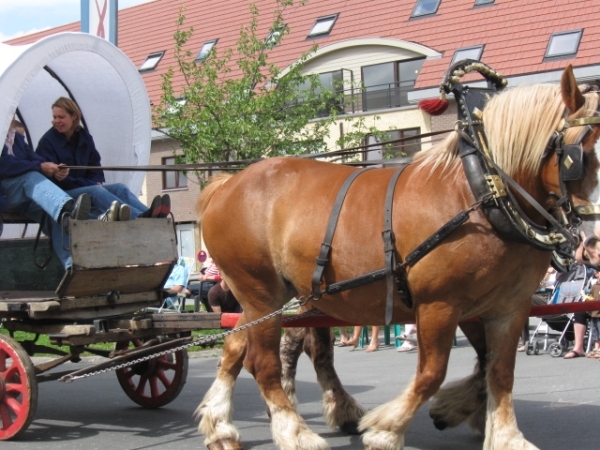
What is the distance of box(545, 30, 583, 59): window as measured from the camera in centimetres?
2306

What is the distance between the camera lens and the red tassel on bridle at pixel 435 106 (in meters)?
5.13

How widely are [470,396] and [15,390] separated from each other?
3.10 metres

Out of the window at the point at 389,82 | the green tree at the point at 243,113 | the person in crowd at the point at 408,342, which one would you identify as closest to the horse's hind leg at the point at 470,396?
the person in crowd at the point at 408,342

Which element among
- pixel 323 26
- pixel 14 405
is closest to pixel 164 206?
pixel 14 405

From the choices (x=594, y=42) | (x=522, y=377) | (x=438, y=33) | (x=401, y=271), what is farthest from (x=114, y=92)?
(x=438, y=33)

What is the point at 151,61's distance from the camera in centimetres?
3216

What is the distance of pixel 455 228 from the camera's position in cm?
447

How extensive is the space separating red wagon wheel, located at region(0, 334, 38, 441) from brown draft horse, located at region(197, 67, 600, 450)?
1194mm

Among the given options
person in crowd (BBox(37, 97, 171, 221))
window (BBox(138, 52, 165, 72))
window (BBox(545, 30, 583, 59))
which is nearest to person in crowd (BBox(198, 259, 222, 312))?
person in crowd (BBox(37, 97, 171, 221))

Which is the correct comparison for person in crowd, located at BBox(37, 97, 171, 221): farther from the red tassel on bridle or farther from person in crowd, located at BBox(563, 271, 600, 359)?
person in crowd, located at BBox(563, 271, 600, 359)

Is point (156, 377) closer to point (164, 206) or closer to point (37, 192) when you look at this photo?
point (164, 206)

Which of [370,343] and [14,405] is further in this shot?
[370,343]

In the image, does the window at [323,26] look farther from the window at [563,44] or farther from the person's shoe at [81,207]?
the person's shoe at [81,207]

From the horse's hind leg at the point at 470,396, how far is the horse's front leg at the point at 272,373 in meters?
0.95
